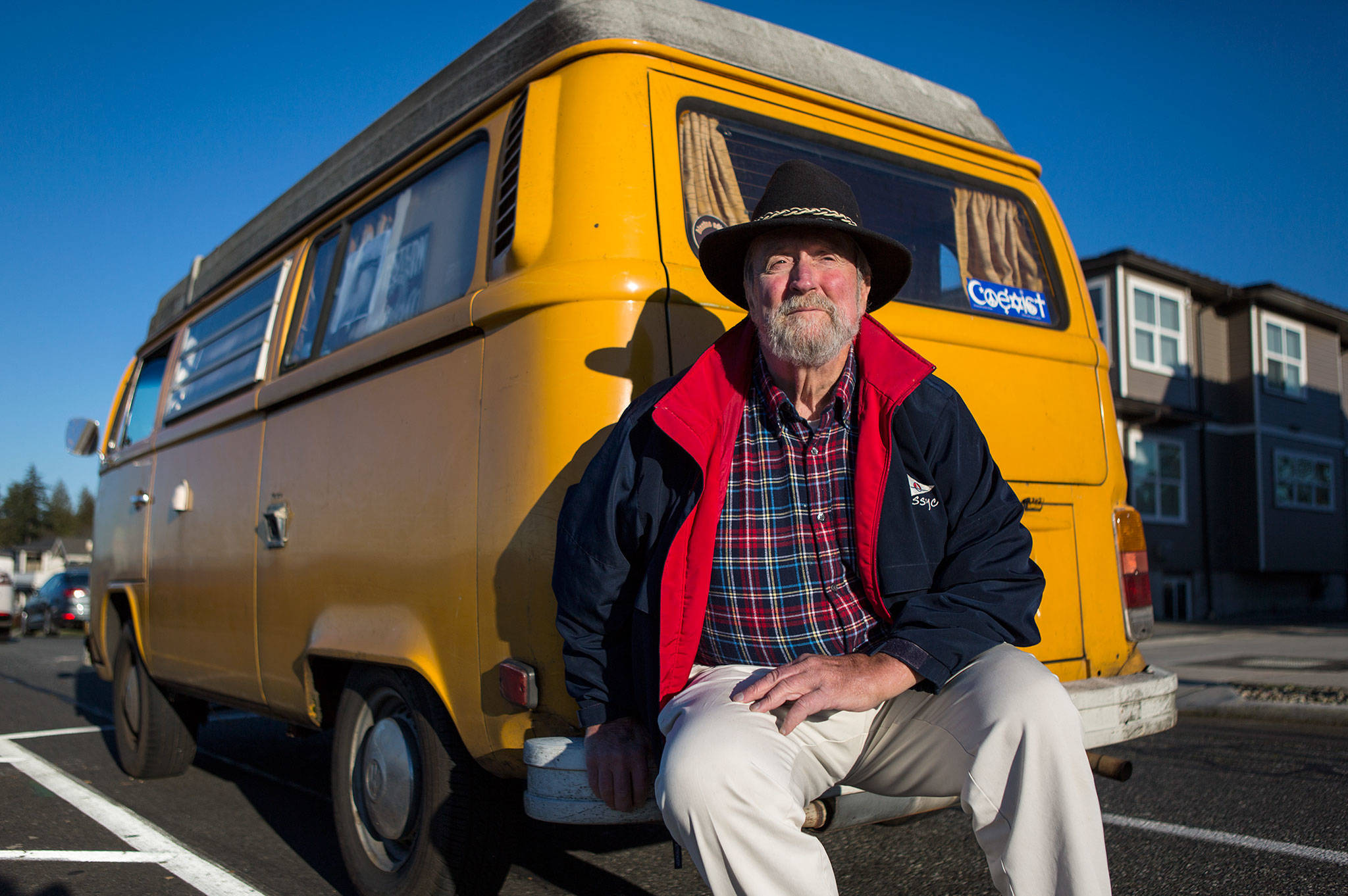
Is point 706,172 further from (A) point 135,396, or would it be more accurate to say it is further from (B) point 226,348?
(A) point 135,396

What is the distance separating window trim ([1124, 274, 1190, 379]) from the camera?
66.4ft

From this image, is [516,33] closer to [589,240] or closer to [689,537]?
[589,240]

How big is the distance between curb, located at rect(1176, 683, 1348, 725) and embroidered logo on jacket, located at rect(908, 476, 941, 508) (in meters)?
4.80

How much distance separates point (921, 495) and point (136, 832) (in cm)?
371

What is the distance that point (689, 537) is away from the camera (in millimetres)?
2225

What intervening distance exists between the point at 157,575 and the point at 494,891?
115 inches

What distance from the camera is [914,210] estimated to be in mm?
3301

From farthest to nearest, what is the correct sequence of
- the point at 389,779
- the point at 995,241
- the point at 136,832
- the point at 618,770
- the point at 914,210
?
the point at 136,832 → the point at 995,241 → the point at 914,210 → the point at 389,779 → the point at 618,770

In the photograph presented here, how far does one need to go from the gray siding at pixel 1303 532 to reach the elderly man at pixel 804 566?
2330cm

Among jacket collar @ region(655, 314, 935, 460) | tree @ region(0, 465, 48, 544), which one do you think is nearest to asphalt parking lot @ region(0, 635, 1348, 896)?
jacket collar @ region(655, 314, 935, 460)

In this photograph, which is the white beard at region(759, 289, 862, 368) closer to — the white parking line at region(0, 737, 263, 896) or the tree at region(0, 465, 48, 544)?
the white parking line at region(0, 737, 263, 896)

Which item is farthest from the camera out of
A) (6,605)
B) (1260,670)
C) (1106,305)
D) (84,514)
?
(84,514)

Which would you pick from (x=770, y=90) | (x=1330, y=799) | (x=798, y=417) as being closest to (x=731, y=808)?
(x=798, y=417)

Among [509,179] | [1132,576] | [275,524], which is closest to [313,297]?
[275,524]
